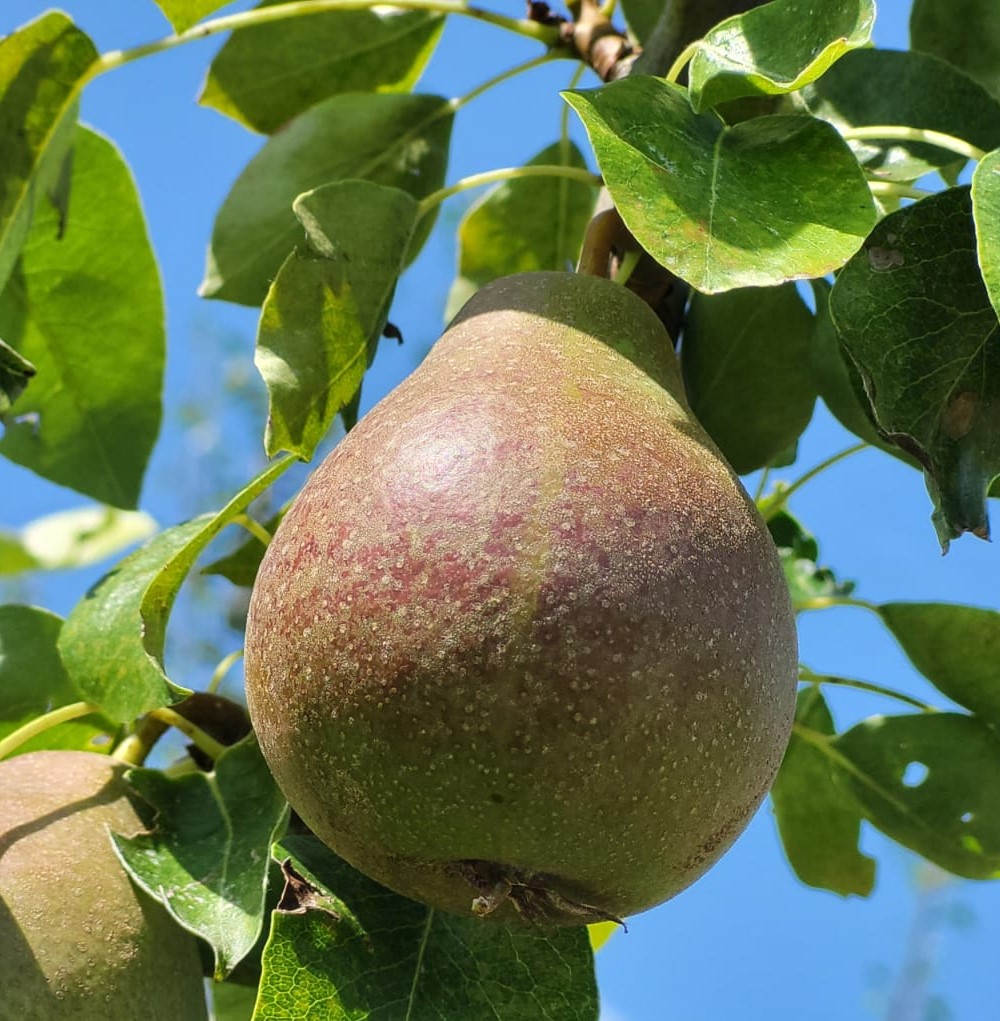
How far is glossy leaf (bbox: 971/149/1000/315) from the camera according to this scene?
71 centimetres

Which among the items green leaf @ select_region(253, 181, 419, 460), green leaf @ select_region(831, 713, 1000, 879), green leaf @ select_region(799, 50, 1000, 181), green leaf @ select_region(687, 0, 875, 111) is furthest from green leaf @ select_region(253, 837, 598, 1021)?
green leaf @ select_region(799, 50, 1000, 181)

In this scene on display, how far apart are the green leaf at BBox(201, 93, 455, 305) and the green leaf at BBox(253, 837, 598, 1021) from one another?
550mm

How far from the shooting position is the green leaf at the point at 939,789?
1.17m

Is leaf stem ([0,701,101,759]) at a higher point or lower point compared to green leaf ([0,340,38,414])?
lower

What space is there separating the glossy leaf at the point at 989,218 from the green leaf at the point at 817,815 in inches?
23.9

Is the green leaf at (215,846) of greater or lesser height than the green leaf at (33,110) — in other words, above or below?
below

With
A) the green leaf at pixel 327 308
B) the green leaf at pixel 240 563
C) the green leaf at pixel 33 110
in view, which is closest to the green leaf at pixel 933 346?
the green leaf at pixel 327 308

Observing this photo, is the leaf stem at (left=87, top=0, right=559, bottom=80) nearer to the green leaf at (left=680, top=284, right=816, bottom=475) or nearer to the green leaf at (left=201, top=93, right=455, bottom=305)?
the green leaf at (left=201, top=93, right=455, bottom=305)

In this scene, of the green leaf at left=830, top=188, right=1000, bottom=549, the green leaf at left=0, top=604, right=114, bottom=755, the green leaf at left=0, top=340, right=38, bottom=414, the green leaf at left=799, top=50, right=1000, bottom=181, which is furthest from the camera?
the green leaf at left=0, top=604, right=114, bottom=755

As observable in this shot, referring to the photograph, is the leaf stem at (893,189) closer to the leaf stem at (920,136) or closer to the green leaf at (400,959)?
the leaf stem at (920,136)

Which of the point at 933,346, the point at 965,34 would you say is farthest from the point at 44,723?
the point at 965,34

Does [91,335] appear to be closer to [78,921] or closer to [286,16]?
[286,16]

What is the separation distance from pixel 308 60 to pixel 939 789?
0.89m

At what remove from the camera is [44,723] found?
44.8 inches
